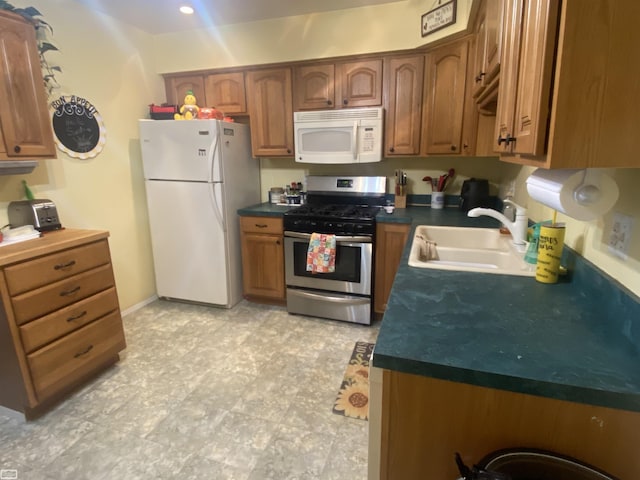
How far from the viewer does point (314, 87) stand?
9.75 feet

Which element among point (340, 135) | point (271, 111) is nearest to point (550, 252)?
point (340, 135)

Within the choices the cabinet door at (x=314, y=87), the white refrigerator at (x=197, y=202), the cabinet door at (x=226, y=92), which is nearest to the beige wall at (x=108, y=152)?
the white refrigerator at (x=197, y=202)

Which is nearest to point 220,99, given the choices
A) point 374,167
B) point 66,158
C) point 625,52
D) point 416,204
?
point 66,158

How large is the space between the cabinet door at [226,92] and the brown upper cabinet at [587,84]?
279 centimetres

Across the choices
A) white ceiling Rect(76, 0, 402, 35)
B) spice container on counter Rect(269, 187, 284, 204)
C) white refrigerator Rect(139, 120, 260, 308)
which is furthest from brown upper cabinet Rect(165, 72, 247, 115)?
spice container on counter Rect(269, 187, 284, 204)

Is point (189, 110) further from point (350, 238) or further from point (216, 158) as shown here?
point (350, 238)

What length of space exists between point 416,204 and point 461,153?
0.62 metres

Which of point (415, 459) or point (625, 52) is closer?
point (625, 52)

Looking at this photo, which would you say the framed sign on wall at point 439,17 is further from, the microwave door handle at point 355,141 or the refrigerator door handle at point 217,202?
the refrigerator door handle at point 217,202

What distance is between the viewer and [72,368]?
79.7 inches

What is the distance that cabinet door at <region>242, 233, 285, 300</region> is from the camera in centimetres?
309

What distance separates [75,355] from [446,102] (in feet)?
10.1

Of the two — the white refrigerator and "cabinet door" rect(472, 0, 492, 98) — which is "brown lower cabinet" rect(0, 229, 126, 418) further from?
"cabinet door" rect(472, 0, 492, 98)

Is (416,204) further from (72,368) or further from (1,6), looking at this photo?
(1,6)
